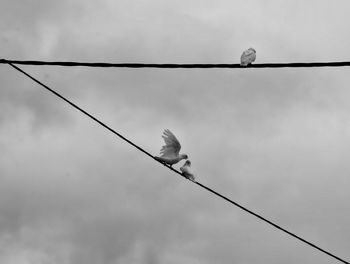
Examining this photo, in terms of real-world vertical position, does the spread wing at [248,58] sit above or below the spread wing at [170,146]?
below

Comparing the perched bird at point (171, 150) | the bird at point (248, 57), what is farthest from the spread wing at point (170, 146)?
the bird at point (248, 57)

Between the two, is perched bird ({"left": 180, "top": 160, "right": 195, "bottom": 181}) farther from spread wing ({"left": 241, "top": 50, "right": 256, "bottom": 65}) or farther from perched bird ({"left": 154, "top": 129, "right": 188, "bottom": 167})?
spread wing ({"left": 241, "top": 50, "right": 256, "bottom": 65})

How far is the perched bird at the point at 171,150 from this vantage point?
1627 cm

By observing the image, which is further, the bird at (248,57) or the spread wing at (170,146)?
the spread wing at (170,146)

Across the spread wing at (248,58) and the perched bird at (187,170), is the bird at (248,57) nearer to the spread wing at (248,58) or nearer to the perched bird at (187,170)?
the spread wing at (248,58)

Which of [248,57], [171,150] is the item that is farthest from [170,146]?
[248,57]

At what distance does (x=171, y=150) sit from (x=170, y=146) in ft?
0.39

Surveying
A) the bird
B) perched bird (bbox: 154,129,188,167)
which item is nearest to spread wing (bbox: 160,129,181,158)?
perched bird (bbox: 154,129,188,167)

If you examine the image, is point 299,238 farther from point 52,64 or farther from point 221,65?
point 52,64

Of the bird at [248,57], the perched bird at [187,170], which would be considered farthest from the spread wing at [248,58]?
the perched bird at [187,170]

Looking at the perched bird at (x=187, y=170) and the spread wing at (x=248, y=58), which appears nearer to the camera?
the spread wing at (x=248, y=58)

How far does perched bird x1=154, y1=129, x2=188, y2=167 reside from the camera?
1627 centimetres

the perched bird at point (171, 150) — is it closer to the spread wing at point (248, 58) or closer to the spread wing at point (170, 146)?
the spread wing at point (170, 146)

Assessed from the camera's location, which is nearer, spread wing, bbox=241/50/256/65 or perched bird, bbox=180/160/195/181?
spread wing, bbox=241/50/256/65
